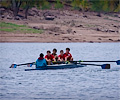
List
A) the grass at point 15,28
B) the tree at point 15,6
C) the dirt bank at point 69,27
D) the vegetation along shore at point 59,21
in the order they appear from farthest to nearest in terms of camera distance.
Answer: the tree at point 15,6 < the grass at point 15,28 < the vegetation along shore at point 59,21 < the dirt bank at point 69,27

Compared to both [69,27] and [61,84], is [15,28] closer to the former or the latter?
[69,27]

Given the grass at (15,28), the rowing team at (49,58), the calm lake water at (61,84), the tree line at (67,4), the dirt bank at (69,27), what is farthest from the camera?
the tree line at (67,4)

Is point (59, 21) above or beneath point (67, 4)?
beneath

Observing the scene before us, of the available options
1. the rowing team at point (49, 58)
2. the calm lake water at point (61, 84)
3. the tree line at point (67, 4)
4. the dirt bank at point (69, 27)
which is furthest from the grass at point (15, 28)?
the rowing team at point (49, 58)

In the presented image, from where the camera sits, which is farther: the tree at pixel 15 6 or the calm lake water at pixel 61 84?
the tree at pixel 15 6

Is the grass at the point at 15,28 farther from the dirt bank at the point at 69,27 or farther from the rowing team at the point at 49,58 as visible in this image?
the rowing team at the point at 49,58

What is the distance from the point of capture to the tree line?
70.1 meters

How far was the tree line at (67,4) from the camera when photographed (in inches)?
2761

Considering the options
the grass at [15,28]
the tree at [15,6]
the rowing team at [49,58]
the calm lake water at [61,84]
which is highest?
the tree at [15,6]

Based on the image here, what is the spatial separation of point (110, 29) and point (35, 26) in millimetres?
10044

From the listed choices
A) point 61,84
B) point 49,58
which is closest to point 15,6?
point 49,58

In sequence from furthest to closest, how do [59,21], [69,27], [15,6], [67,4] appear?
1. [67,4]
2. [15,6]
3. [59,21]
4. [69,27]

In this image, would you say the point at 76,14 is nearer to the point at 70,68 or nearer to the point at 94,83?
the point at 70,68

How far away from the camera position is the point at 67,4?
266ft
